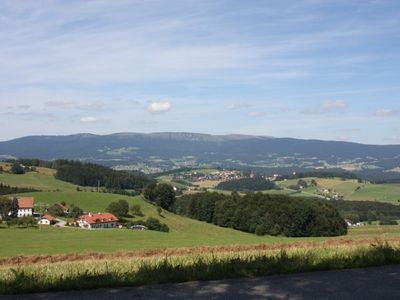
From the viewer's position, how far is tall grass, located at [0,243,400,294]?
5.95 m

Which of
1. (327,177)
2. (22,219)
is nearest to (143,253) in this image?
(22,219)

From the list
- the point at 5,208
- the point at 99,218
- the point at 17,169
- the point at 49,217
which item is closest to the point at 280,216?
the point at 99,218

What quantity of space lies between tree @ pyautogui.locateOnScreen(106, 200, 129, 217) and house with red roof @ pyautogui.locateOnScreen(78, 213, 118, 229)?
179cm

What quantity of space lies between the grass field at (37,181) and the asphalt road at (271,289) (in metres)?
117

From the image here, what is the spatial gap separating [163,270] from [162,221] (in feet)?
260

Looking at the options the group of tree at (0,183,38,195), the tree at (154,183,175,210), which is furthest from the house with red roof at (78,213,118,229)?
the group of tree at (0,183,38,195)

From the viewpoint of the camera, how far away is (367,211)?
11419 centimetres

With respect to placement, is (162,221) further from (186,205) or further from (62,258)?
(62,258)

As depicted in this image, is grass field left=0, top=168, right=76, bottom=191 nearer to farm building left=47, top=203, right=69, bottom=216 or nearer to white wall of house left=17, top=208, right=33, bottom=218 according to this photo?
farm building left=47, top=203, right=69, bottom=216

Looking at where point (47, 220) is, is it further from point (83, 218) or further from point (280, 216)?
point (280, 216)

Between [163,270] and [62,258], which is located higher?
[163,270]

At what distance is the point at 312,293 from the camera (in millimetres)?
5602

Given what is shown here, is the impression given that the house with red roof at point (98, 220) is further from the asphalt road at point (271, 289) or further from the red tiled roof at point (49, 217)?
the asphalt road at point (271, 289)

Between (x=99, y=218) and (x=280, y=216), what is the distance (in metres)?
28.8
